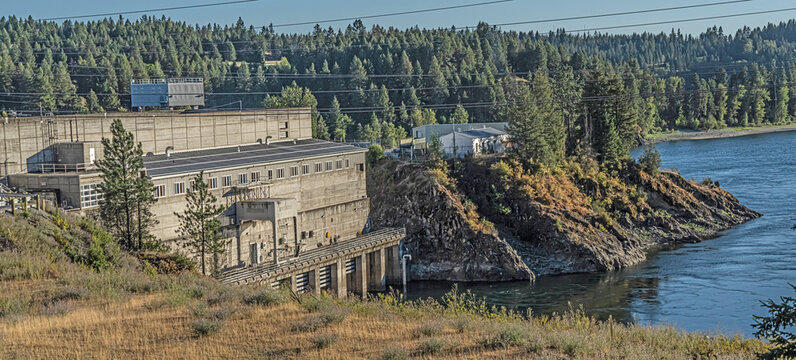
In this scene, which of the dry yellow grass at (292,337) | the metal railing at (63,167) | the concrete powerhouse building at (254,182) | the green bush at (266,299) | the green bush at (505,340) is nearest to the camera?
the dry yellow grass at (292,337)

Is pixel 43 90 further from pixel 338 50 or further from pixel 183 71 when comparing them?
pixel 338 50

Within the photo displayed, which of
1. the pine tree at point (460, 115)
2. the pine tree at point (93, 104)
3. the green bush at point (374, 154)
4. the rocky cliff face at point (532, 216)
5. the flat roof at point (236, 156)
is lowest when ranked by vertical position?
the rocky cliff face at point (532, 216)

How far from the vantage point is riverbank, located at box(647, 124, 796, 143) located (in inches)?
5891

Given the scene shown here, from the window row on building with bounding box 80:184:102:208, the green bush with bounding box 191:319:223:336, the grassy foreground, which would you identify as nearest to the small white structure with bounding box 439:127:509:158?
the window row on building with bounding box 80:184:102:208

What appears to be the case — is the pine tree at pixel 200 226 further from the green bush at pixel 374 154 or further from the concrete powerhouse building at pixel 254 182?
the green bush at pixel 374 154

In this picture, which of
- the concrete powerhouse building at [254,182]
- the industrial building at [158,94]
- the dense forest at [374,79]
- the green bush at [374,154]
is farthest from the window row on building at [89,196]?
the dense forest at [374,79]

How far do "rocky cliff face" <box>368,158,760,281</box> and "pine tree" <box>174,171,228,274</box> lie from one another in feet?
64.4

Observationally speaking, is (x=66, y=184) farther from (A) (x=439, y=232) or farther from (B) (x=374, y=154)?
(B) (x=374, y=154)

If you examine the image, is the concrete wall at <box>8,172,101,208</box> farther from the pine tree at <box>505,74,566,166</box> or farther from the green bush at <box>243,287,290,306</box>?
the pine tree at <box>505,74,566,166</box>

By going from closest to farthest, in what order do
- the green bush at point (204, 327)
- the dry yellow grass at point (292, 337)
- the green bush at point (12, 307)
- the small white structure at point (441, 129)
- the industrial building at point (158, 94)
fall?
the dry yellow grass at point (292, 337) → the green bush at point (204, 327) → the green bush at point (12, 307) → the industrial building at point (158, 94) → the small white structure at point (441, 129)

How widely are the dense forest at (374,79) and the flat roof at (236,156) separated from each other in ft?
99.5

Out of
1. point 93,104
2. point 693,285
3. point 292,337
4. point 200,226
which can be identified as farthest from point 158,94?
point 93,104

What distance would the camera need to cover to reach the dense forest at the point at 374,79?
4466 inches

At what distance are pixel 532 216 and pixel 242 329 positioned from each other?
43.5 meters
